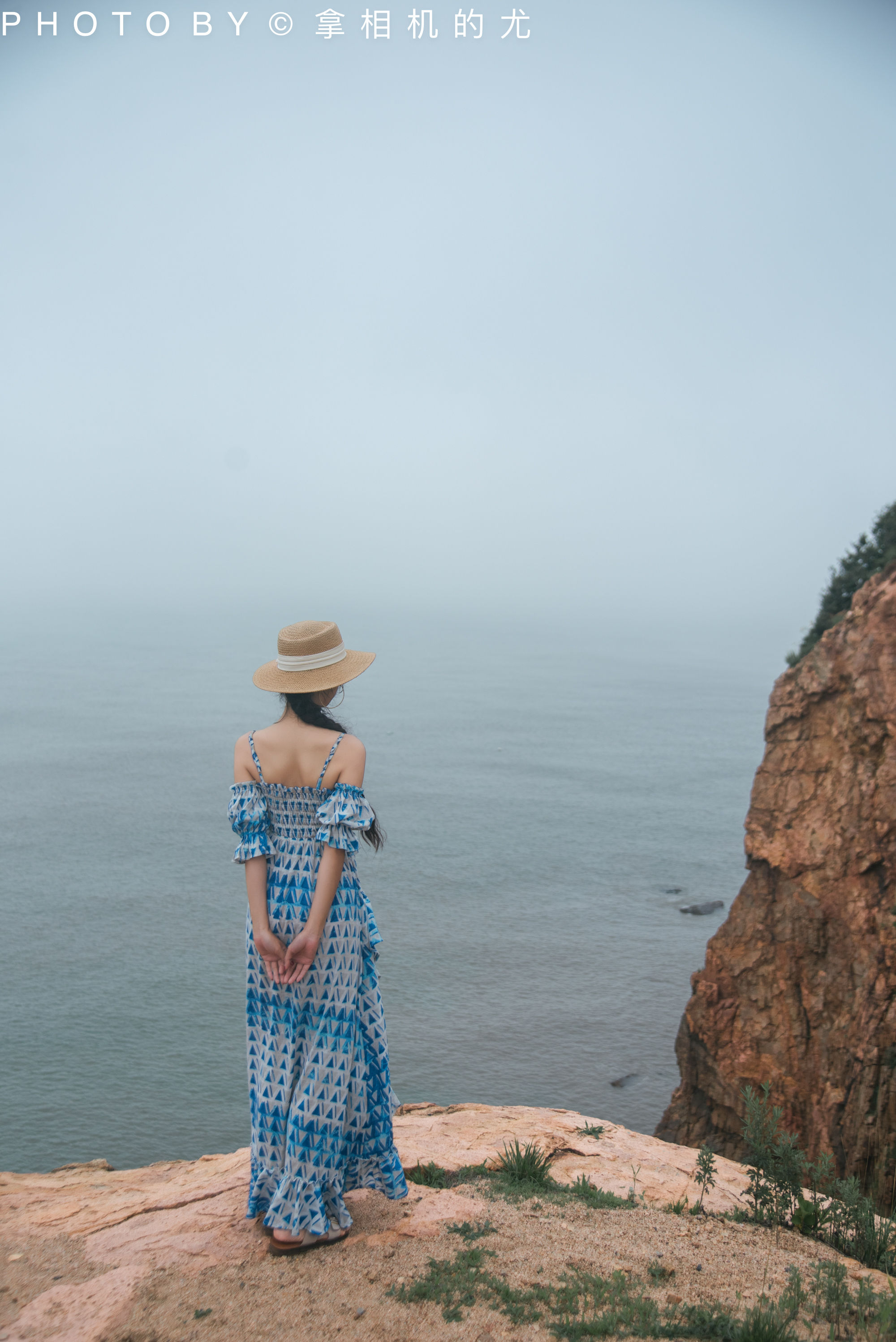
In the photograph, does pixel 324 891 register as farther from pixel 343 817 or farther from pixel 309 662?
pixel 309 662

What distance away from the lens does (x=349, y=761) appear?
4.19m

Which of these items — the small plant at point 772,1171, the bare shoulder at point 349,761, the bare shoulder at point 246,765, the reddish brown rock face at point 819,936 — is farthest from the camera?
the reddish brown rock face at point 819,936

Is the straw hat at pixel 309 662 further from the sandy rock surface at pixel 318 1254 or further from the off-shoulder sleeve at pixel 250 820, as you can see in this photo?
the sandy rock surface at pixel 318 1254

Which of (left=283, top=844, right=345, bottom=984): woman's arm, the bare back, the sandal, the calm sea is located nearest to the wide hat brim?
the bare back

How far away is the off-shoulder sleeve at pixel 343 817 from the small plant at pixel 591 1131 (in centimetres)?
385

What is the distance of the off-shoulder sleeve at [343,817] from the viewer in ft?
13.4

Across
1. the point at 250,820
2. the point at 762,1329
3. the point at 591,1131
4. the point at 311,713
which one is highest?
the point at 311,713

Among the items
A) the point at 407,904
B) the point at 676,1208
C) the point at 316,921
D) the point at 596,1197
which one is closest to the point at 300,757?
the point at 316,921

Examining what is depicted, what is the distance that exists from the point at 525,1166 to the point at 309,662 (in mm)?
3362

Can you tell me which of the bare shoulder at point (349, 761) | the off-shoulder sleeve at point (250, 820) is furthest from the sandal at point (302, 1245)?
the bare shoulder at point (349, 761)

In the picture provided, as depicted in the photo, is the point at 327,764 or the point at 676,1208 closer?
the point at 327,764

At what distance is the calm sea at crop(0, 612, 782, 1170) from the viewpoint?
952 inches

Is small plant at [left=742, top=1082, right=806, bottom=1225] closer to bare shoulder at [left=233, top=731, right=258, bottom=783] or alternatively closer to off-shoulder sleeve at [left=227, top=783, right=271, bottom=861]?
off-shoulder sleeve at [left=227, top=783, right=271, bottom=861]

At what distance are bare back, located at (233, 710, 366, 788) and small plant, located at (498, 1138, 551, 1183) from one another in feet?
9.20
